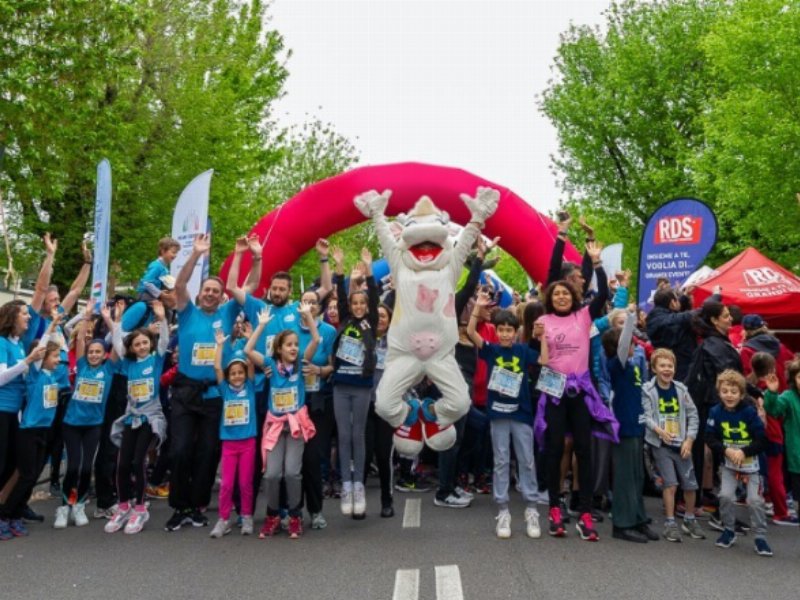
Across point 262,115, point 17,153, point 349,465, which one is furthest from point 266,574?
point 262,115

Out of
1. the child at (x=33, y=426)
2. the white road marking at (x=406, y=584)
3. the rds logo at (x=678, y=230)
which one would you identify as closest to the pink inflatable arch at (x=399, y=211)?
the rds logo at (x=678, y=230)

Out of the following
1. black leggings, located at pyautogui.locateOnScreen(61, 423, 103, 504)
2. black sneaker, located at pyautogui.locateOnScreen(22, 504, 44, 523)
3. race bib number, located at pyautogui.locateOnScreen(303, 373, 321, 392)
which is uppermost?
race bib number, located at pyautogui.locateOnScreen(303, 373, 321, 392)

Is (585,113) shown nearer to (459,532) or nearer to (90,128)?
(90,128)

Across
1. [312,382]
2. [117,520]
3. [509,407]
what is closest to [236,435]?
[312,382]

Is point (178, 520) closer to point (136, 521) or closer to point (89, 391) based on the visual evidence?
point (136, 521)

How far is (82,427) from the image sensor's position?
21.9ft

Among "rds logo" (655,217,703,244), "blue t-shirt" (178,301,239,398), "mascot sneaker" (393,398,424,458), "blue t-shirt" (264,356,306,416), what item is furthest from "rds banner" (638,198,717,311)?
"blue t-shirt" (178,301,239,398)

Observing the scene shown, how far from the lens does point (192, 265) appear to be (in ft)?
21.0

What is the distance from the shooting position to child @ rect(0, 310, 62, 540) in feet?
20.6

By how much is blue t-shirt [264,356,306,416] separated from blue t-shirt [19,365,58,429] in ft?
5.84

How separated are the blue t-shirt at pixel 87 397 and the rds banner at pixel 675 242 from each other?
22.3 feet

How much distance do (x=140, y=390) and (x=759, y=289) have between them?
9242 mm

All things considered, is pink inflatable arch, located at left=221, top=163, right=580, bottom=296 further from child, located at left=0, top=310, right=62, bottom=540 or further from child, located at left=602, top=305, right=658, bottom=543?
child, located at left=0, top=310, right=62, bottom=540

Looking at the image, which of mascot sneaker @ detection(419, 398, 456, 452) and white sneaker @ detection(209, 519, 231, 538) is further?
white sneaker @ detection(209, 519, 231, 538)
